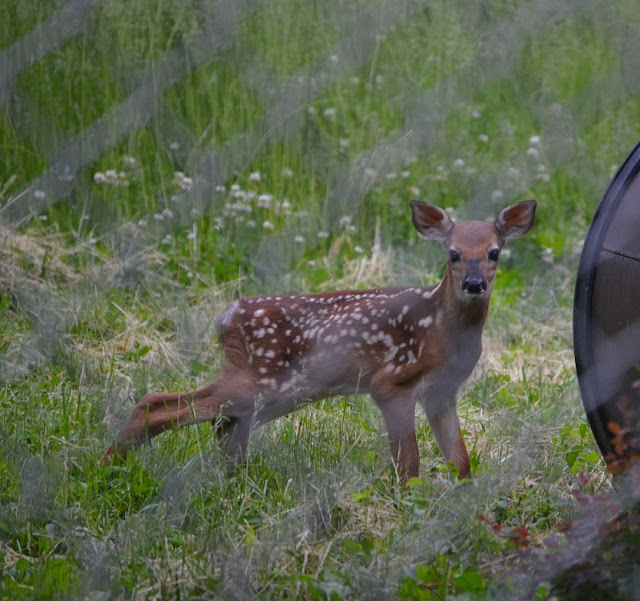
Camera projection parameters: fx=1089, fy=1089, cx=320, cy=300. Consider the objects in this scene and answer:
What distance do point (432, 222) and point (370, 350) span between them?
631mm

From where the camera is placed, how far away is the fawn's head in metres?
4.39

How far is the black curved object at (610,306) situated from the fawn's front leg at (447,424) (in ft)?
2.59

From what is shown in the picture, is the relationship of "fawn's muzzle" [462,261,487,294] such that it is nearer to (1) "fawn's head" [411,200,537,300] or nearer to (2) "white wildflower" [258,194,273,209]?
(1) "fawn's head" [411,200,537,300]

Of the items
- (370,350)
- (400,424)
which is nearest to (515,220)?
(370,350)

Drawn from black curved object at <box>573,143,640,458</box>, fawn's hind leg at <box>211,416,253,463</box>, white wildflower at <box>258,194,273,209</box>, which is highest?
black curved object at <box>573,143,640,458</box>

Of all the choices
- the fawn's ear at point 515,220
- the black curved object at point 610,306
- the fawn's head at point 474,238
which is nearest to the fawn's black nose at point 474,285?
the fawn's head at point 474,238

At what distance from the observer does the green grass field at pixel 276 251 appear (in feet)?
10.8

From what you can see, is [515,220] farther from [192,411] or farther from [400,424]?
[192,411]

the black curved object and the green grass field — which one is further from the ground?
the black curved object

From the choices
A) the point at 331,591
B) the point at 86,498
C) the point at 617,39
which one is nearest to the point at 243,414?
the point at 86,498

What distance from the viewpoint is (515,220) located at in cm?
464

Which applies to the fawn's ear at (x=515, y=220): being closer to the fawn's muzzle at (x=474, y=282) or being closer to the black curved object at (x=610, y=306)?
the fawn's muzzle at (x=474, y=282)

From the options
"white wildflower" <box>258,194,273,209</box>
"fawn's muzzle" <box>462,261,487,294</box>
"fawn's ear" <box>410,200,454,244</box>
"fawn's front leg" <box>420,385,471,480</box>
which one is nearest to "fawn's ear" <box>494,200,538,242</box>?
"fawn's ear" <box>410,200,454,244</box>

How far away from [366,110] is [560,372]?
2.28m
